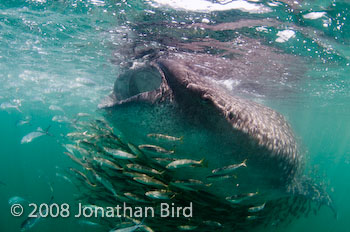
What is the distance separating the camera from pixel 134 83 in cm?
676

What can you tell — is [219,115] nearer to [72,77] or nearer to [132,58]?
[132,58]

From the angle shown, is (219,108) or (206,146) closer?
(219,108)

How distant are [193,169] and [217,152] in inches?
23.3

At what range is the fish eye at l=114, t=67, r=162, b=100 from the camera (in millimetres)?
6434

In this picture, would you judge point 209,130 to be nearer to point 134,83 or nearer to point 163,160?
point 163,160

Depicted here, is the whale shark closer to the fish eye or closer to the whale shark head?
the whale shark head

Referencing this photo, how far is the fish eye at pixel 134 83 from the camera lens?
6.43 meters

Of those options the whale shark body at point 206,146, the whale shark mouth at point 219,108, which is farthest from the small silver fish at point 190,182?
the whale shark mouth at point 219,108

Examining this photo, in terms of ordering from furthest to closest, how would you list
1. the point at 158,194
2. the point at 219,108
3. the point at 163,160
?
the point at 163,160 < the point at 158,194 < the point at 219,108

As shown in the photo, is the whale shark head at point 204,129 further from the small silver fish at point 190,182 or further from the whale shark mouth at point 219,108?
the small silver fish at point 190,182

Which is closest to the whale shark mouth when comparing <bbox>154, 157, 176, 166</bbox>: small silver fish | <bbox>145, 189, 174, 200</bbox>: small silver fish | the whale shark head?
the whale shark head

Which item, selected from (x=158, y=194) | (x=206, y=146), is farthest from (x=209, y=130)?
(x=158, y=194)

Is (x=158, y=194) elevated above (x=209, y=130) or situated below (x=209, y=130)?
below

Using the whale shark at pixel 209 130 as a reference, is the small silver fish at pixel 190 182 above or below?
below
